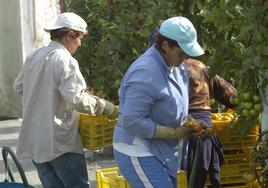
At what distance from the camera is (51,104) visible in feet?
14.7

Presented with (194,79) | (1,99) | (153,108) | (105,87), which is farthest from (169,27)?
(1,99)

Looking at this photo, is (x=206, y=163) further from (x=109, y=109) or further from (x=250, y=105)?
(x=250, y=105)

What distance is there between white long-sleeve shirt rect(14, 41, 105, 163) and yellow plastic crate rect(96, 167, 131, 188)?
242mm

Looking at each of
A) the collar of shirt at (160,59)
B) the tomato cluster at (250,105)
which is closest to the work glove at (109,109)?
the collar of shirt at (160,59)

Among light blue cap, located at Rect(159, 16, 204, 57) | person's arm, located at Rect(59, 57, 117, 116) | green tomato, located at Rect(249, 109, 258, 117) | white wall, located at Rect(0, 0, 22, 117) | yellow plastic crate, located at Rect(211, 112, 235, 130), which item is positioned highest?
light blue cap, located at Rect(159, 16, 204, 57)

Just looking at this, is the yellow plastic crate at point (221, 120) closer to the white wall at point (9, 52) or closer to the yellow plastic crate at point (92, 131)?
the yellow plastic crate at point (92, 131)

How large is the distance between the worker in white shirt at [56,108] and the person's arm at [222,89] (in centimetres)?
84

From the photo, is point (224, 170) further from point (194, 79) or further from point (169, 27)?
point (169, 27)

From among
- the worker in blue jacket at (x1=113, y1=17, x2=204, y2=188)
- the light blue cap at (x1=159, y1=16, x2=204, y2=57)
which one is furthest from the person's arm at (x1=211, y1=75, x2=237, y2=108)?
the light blue cap at (x1=159, y1=16, x2=204, y2=57)

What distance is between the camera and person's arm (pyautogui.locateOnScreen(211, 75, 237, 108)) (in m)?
4.91

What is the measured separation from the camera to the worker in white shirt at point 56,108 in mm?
4449

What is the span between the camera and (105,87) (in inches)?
286

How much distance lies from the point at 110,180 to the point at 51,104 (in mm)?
616

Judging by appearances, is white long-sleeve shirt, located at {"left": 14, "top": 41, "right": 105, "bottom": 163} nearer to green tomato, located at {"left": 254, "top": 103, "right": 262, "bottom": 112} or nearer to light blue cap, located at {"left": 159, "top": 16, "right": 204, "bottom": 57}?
light blue cap, located at {"left": 159, "top": 16, "right": 204, "bottom": 57}
